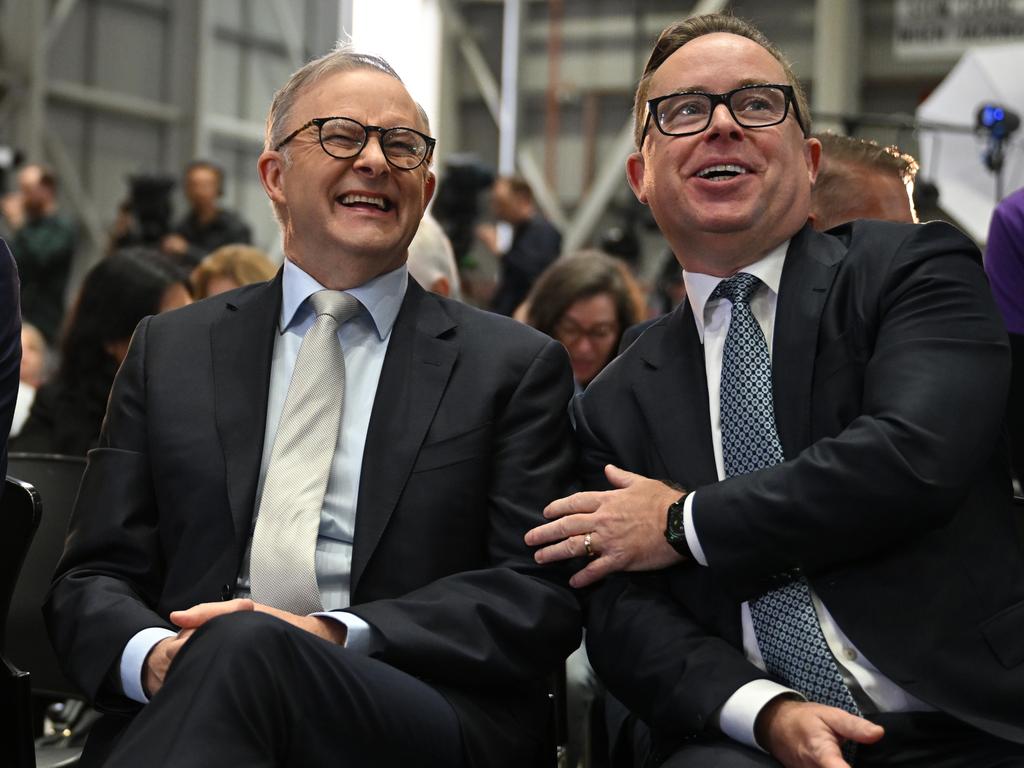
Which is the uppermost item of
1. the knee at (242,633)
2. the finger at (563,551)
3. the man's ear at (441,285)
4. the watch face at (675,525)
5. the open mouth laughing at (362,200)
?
the open mouth laughing at (362,200)

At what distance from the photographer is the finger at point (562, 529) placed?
6.39ft

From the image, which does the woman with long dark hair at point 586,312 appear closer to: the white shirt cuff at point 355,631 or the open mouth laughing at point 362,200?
the open mouth laughing at point 362,200

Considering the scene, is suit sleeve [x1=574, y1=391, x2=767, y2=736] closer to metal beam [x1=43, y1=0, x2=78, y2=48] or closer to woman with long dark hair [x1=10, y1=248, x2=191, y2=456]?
woman with long dark hair [x1=10, y1=248, x2=191, y2=456]

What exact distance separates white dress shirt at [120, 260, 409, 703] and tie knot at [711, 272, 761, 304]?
53cm

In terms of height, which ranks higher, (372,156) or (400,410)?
(372,156)

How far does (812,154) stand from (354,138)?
74 centimetres

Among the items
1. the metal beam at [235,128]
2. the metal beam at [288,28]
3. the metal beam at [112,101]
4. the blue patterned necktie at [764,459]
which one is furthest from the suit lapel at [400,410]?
the metal beam at [288,28]

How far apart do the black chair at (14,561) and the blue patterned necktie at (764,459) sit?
3.55ft

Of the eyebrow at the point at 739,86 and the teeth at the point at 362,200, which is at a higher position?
the eyebrow at the point at 739,86

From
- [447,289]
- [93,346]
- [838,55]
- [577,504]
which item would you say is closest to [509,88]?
[838,55]

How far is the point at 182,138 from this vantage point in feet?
40.2

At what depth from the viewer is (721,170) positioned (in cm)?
208

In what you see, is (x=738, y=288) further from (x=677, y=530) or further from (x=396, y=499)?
(x=396, y=499)

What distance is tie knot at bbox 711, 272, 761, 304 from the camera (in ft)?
6.71
